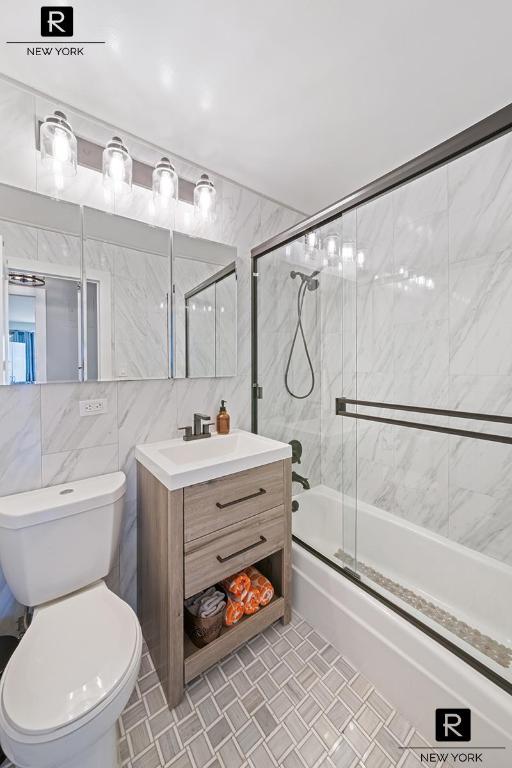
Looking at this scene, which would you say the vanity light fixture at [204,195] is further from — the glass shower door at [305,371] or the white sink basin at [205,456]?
the white sink basin at [205,456]

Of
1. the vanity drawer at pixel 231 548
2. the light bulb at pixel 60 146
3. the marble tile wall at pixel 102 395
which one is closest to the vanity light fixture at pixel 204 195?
the marble tile wall at pixel 102 395

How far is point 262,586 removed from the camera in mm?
1545

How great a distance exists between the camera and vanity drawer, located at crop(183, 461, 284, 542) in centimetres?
123

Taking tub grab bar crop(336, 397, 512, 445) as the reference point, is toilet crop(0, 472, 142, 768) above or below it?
below

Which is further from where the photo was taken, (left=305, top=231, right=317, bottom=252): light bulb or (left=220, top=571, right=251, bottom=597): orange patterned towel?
(left=305, top=231, right=317, bottom=252): light bulb

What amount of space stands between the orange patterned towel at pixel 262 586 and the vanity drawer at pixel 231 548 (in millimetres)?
194

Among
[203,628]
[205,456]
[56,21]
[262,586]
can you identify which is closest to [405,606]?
[262,586]

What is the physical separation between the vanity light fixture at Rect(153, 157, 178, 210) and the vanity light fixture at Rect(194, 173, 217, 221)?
0.39 ft

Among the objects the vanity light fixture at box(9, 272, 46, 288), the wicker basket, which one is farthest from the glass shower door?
the vanity light fixture at box(9, 272, 46, 288)

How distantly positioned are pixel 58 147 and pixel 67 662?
6.05 feet

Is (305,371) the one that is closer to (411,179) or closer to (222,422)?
(222,422)

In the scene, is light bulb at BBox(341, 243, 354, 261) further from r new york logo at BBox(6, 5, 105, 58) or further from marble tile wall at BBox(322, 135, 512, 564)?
r new york logo at BBox(6, 5, 105, 58)

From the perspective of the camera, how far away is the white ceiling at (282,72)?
1039 millimetres

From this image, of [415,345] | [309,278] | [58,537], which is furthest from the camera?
[309,278]
